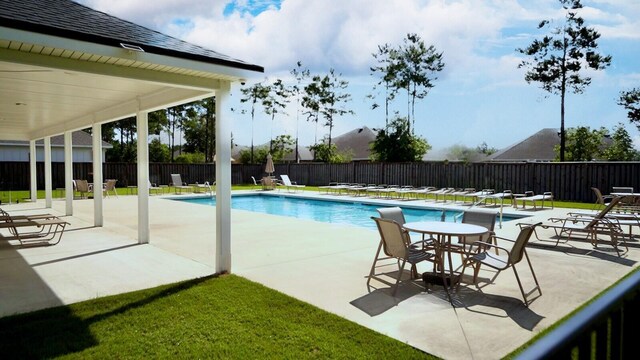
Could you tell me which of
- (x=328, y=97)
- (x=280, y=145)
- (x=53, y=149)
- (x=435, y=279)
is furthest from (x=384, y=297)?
(x=280, y=145)

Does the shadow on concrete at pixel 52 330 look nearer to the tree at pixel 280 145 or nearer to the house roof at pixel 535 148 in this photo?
the tree at pixel 280 145

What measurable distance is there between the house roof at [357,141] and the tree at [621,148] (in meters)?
23.8

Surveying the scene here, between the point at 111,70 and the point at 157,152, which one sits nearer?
the point at 111,70

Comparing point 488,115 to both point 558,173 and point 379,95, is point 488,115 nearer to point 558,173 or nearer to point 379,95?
point 379,95

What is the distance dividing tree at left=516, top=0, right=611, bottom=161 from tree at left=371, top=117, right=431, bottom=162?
839cm

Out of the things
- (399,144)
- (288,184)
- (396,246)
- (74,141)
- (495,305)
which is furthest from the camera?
(399,144)

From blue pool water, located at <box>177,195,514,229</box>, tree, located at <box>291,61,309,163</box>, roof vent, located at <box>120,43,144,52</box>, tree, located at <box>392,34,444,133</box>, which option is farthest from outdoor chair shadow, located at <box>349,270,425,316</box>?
tree, located at <box>291,61,309,163</box>

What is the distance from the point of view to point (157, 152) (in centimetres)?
4641

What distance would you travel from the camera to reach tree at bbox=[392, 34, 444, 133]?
31234 mm

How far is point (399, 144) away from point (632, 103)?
1782 cm

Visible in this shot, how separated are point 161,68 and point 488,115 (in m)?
54.8

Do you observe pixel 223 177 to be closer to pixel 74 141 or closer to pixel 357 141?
pixel 74 141

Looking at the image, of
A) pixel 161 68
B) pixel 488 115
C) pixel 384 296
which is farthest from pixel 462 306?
pixel 488 115

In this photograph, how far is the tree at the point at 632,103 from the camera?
31.0 m
